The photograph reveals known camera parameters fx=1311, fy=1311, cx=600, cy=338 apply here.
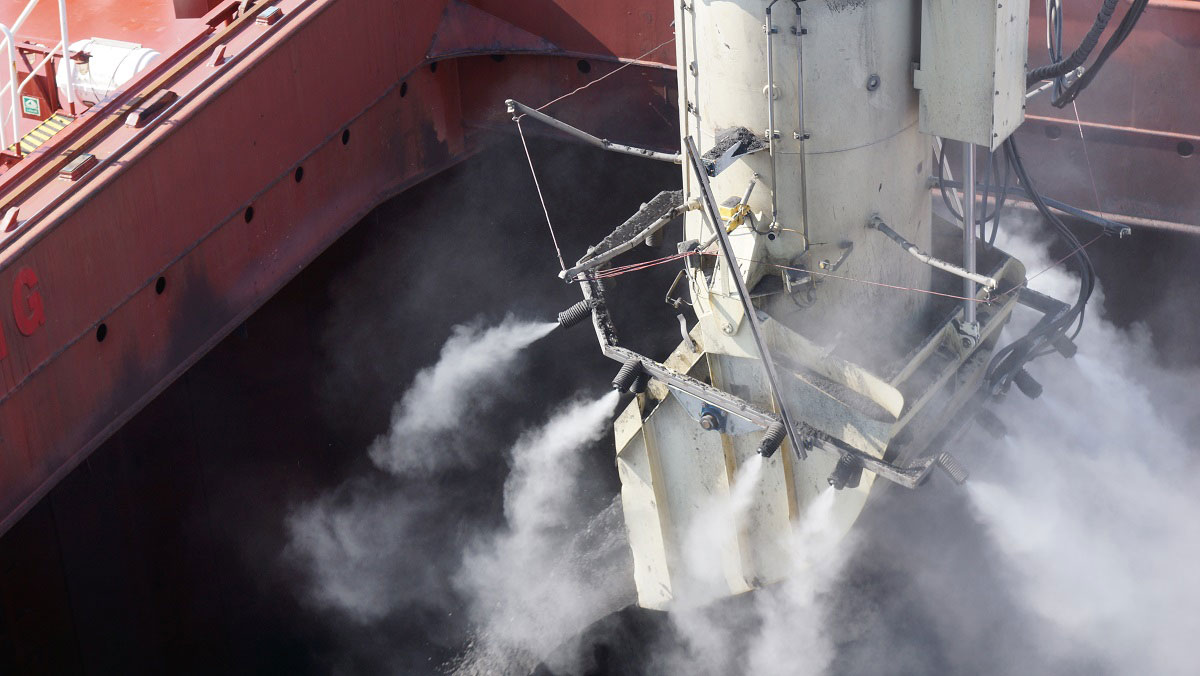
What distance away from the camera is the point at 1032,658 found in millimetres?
7949

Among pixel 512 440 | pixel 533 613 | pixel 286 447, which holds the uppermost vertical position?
pixel 286 447

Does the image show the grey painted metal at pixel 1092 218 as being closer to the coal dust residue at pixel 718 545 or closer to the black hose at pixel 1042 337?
the black hose at pixel 1042 337

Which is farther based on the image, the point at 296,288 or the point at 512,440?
the point at 512,440

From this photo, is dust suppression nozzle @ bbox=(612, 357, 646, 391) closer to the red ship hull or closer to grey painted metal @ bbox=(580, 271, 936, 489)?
grey painted metal @ bbox=(580, 271, 936, 489)

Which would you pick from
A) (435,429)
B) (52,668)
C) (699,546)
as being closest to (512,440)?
(435,429)

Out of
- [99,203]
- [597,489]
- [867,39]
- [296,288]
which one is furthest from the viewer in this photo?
[597,489]

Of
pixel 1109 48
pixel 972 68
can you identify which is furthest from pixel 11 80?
pixel 1109 48

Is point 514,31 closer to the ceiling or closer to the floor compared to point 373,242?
closer to the ceiling

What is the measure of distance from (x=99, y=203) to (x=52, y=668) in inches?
95.3

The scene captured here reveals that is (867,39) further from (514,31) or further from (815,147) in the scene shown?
(514,31)

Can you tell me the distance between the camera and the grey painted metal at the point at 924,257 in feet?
18.6

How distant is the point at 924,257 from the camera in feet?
19.4

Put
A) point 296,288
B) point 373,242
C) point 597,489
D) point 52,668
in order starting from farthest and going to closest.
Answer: point 597,489 < point 373,242 < point 296,288 < point 52,668

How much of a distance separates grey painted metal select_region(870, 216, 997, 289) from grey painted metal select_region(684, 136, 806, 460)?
2.28 ft
